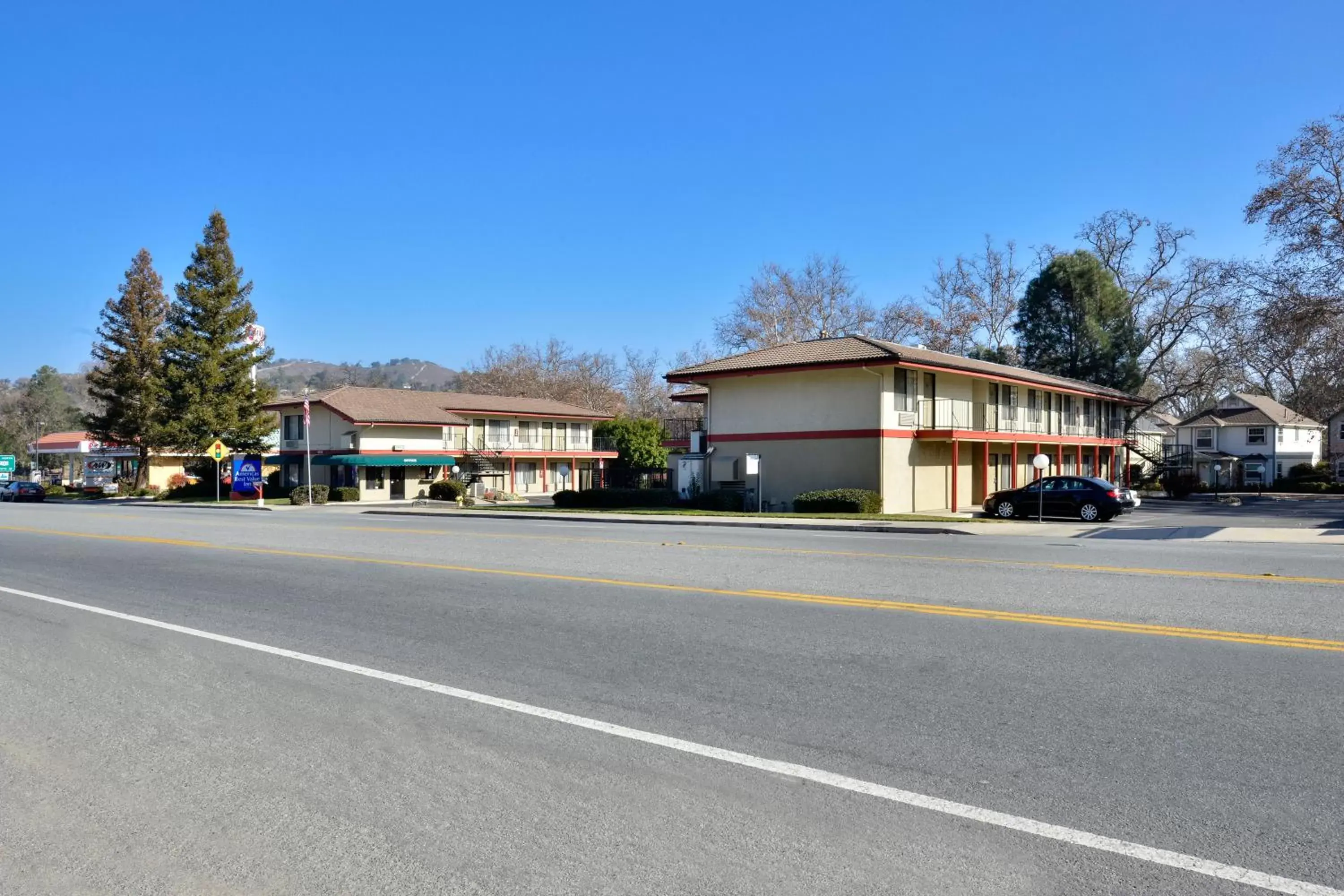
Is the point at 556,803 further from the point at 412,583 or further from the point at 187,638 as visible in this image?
the point at 412,583

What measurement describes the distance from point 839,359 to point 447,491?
75.1 ft

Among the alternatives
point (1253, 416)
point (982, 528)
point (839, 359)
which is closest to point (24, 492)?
point (839, 359)

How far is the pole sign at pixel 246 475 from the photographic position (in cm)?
5100

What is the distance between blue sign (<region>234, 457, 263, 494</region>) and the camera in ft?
167

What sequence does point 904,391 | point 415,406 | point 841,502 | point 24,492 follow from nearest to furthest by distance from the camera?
point 841,502
point 904,391
point 24,492
point 415,406

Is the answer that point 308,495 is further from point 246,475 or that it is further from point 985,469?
point 985,469

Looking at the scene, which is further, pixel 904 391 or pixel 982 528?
pixel 904 391

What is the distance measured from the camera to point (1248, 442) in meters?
73.0

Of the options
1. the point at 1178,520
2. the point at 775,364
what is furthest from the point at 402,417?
the point at 1178,520

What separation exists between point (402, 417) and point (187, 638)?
45.8 metres

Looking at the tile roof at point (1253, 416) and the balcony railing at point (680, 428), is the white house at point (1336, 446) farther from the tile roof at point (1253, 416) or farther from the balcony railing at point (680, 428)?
the balcony railing at point (680, 428)

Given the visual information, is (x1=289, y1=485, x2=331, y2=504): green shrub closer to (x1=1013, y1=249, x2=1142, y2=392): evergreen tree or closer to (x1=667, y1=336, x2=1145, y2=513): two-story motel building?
(x1=667, y1=336, x2=1145, y2=513): two-story motel building

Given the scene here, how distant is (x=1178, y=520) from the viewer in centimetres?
2905

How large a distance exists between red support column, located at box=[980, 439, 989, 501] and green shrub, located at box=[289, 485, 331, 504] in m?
31.4
